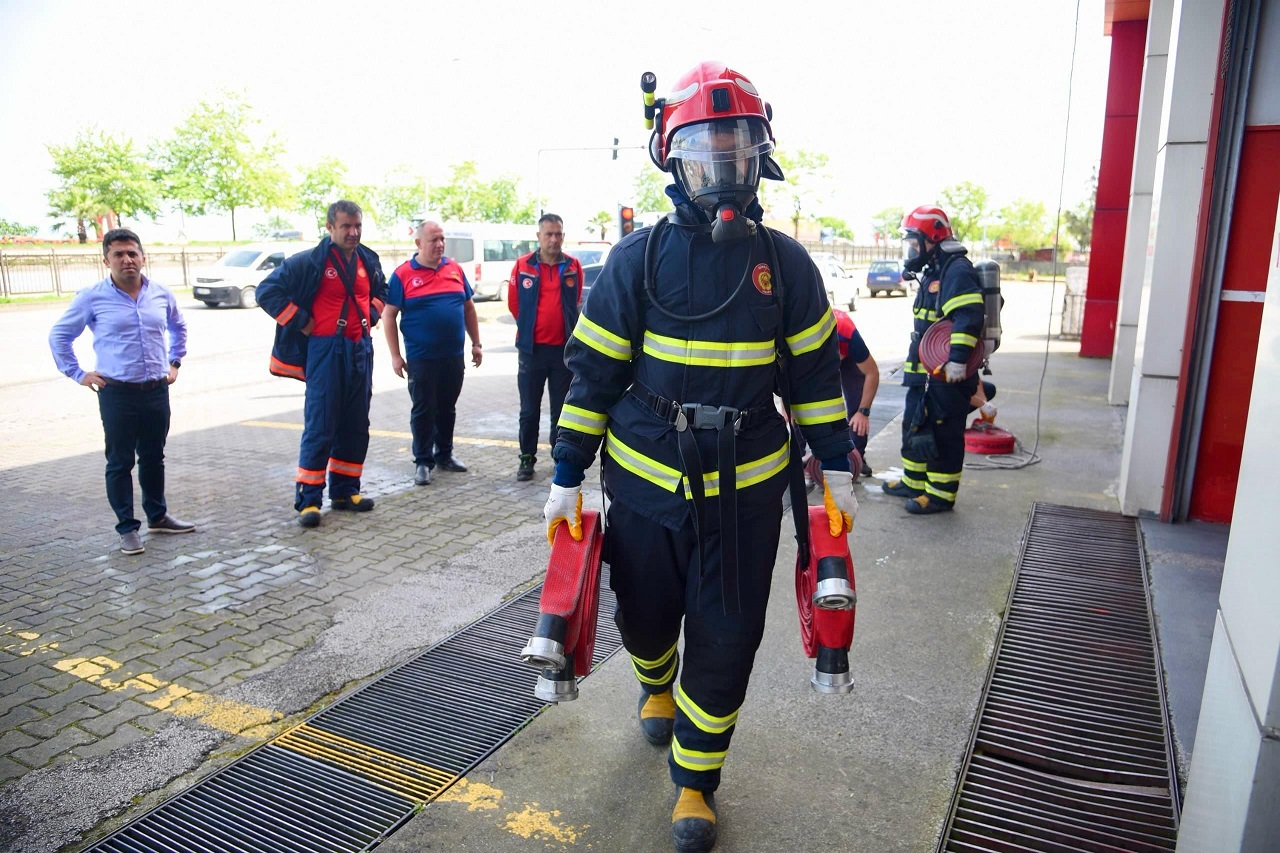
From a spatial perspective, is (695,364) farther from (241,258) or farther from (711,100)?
(241,258)

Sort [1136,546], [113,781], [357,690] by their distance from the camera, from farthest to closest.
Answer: [1136,546] → [357,690] → [113,781]

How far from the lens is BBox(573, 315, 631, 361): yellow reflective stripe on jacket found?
2799mm

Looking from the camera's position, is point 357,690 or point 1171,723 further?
point 357,690

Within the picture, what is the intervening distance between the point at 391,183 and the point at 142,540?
54.1 meters

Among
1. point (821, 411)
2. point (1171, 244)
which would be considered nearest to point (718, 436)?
point (821, 411)

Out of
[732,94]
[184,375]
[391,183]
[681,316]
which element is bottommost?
[184,375]

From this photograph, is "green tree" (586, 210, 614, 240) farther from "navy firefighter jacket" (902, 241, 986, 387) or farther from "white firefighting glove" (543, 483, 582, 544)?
"white firefighting glove" (543, 483, 582, 544)

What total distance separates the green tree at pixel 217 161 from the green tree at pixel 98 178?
1.59 meters

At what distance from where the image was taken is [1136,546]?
18.4 ft

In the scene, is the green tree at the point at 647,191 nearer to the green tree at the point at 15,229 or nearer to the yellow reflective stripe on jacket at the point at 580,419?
the green tree at the point at 15,229

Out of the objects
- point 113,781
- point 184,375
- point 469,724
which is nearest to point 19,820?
point 113,781

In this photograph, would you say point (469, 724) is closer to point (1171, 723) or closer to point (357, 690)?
point (357, 690)

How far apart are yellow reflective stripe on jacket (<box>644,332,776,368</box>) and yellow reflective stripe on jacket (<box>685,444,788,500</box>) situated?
0.99 feet

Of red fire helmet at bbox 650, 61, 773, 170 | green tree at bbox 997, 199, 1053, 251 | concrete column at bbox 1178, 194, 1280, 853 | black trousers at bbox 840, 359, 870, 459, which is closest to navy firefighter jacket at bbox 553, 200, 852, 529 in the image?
red fire helmet at bbox 650, 61, 773, 170
